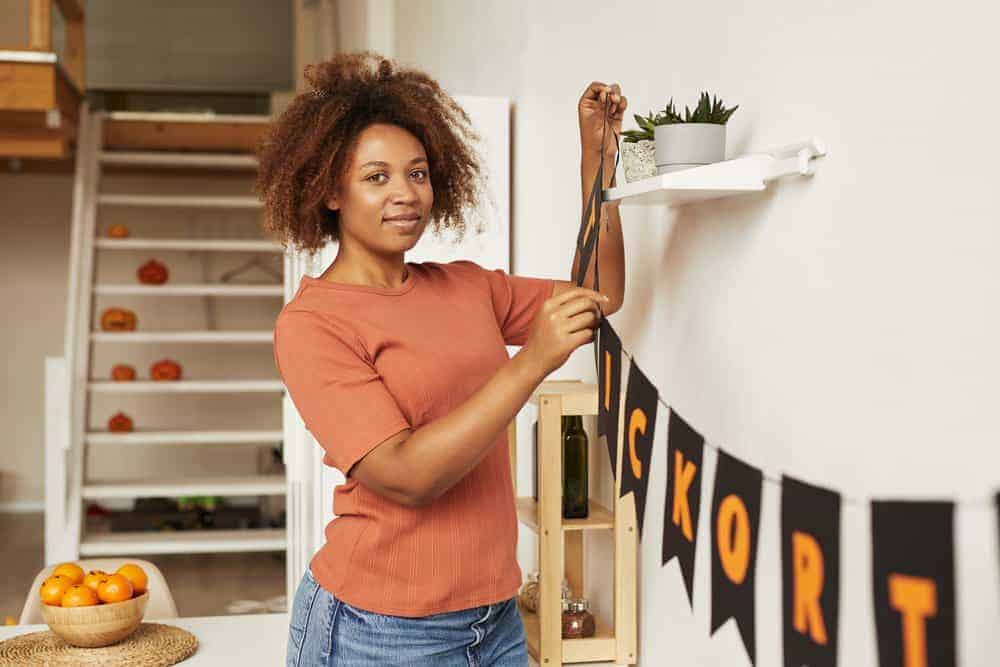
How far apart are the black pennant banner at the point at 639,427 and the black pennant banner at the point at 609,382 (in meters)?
0.02

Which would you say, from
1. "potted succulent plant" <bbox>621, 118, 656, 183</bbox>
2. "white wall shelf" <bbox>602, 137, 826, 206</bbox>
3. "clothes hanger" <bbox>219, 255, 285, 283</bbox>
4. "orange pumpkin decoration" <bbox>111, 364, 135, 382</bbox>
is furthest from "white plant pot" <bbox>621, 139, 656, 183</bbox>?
"clothes hanger" <bbox>219, 255, 285, 283</bbox>

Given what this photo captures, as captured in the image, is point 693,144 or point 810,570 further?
point 693,144

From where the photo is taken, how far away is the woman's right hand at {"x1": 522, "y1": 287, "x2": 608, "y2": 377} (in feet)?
4.08

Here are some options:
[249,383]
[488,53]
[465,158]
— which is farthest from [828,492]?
[249,383]

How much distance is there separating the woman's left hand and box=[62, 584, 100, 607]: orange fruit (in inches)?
45.9

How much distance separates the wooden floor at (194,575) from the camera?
16.9ft

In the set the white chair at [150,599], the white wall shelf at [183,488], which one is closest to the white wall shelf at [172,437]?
the white wall shelf at [183,488]

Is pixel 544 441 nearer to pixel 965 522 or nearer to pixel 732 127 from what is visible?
pixel 732 127

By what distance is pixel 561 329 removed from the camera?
1.25m

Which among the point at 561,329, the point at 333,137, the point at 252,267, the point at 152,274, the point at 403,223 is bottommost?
the point at 561,329

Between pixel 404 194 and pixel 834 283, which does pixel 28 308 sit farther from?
pixel 834 283

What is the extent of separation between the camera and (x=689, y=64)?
163 cm

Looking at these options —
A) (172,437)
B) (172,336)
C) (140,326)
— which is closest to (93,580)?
(172,437)

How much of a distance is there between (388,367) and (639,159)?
0.42 meters
